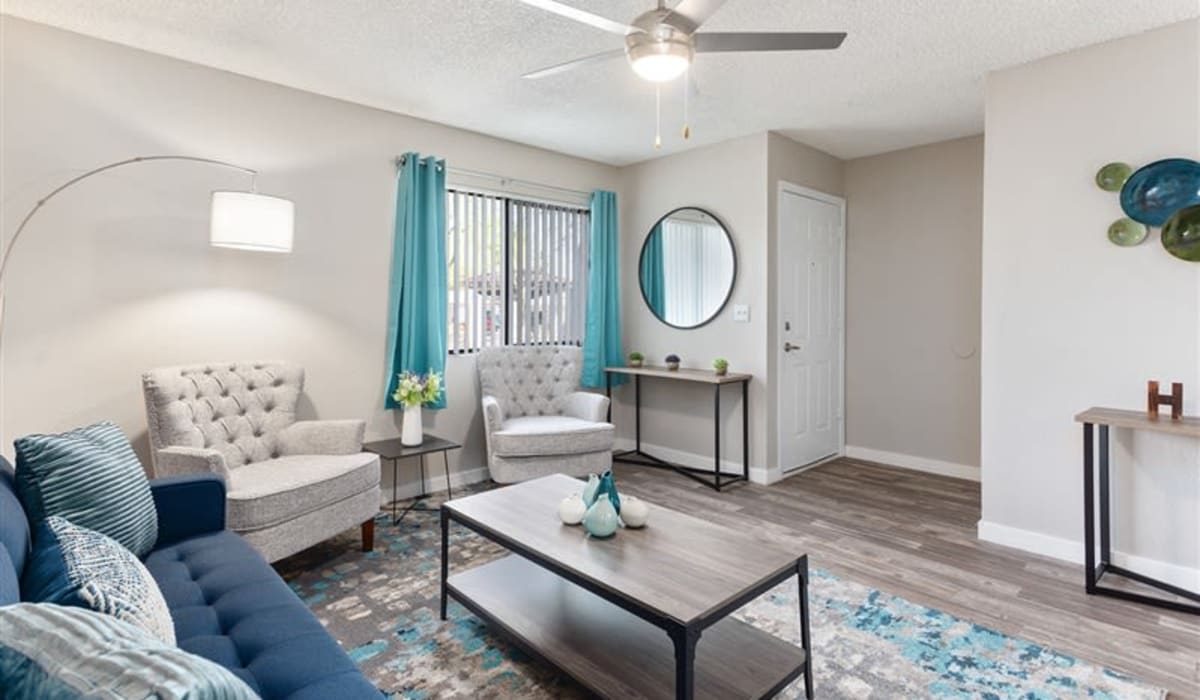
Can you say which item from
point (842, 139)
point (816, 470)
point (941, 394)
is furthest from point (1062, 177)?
point (816, 470)

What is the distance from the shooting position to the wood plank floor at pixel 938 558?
2.12m

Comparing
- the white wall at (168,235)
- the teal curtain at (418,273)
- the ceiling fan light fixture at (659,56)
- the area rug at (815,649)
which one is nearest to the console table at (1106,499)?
the area rug at (815,649)

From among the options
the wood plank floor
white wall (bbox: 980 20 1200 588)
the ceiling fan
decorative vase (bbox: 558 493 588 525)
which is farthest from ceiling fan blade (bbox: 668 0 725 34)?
the wood plank floor

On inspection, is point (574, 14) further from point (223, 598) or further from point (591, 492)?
point (223, 598)

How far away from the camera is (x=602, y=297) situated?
4797mm

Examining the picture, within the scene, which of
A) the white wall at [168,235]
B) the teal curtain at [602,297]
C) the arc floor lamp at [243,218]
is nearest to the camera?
the white wall at [168,235]

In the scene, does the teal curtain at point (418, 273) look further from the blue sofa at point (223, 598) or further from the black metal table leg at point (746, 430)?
the black metal table leg at point (746, 430)

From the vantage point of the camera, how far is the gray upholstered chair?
7.84ft

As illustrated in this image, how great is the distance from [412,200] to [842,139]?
10.3 ft

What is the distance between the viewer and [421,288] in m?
3.82

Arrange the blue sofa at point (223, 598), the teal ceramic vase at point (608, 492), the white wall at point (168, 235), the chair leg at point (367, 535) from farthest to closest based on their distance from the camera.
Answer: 1. the chair leg at point (367, 535)
2. the white wall at point (168, 235)
3. the teal ceramic vase at point (608, 492)
4. the blue sofa at point (223, 598)

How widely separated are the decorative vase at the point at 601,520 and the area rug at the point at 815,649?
1.65 feet

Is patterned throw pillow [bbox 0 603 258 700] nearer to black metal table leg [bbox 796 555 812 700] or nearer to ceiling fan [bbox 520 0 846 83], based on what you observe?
black metal table leg [bbox 796 555 812 700]

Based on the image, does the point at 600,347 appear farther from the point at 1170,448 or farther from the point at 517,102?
the point at 1170,448
